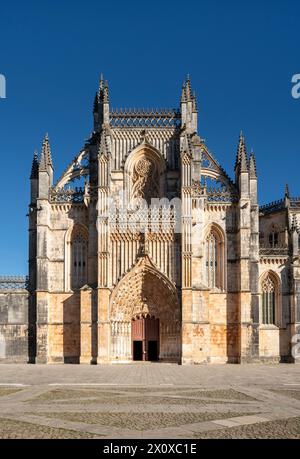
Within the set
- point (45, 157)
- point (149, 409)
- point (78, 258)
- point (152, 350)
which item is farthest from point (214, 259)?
point (149, 409)

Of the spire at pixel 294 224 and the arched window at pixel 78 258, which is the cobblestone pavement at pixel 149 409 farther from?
the spire at pixel 294 224

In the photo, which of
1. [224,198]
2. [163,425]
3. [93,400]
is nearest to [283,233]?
[224,198]

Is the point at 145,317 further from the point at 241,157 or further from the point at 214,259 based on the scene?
the point at 241,157

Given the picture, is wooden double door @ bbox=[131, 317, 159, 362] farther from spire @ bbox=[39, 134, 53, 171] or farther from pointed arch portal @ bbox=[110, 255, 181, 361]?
spire @ bbox=[39, 134, 53, 171]

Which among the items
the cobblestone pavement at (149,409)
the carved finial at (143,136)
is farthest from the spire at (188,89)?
the cobblestone pavement at (149,409)

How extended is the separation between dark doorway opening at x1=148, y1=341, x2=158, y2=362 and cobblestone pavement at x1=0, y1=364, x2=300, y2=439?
2119 cm

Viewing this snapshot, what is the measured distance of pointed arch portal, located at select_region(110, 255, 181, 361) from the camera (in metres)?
47.4

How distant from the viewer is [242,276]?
4825 cm

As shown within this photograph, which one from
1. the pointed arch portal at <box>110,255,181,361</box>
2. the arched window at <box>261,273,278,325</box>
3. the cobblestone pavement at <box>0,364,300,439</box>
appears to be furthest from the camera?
the arched window at <box>261,273,278,325</box>

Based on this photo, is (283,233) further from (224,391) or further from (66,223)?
(224,391)

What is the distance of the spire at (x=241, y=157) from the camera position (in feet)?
162

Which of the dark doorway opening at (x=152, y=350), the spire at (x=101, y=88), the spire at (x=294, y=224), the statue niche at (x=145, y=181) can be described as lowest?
the dark doorway opening at (x=152, y=350)

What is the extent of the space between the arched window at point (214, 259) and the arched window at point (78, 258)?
9.88 metres

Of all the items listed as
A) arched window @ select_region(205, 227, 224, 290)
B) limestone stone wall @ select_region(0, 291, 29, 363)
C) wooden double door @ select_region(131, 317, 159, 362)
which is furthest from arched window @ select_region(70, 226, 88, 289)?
arched window @ select_region(205, 227, 224, 290)
